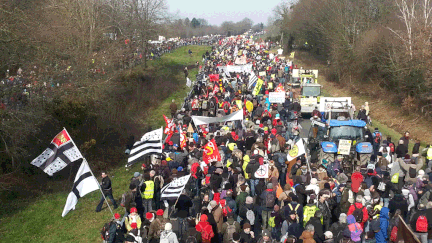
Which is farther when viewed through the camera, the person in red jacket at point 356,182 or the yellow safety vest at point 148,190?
the yellow safety vest at point 148,190

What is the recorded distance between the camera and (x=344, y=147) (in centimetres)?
1628

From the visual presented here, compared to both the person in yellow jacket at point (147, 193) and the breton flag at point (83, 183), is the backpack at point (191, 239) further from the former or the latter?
the breton flag at point (83, 183)

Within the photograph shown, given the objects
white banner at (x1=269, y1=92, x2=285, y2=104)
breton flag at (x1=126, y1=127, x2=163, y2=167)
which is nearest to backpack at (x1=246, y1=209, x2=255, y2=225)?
breton flag at (x1=126, y1=127, x2=163, y2=167)

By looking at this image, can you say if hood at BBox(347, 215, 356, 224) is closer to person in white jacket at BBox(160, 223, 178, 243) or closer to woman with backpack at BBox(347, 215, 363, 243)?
woman with backpack at BBox(347, 215, 363, 243)

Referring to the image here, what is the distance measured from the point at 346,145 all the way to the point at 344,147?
111 millimetres

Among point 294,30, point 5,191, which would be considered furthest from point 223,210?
point 294,30

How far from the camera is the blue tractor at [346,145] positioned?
16.0 meters

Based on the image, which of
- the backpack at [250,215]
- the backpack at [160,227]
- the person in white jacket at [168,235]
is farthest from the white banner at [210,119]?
the person in white jacket at [168,235]

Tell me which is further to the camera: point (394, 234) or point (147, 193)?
point (147, 193)

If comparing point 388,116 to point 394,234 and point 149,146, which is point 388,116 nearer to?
point 149,146

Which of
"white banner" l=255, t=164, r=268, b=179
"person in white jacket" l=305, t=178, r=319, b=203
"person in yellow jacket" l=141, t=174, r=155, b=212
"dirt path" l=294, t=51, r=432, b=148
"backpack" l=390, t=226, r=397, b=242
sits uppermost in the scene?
"person in white jacket" l=305, t=178, r=319, b=203

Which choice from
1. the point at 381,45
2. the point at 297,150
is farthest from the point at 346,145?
the point at 381,45

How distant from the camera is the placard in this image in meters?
16.2

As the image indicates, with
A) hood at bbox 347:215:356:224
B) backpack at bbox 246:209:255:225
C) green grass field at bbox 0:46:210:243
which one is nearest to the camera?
hood at bbox 347:215:356:224
